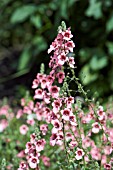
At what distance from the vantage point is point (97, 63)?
14.4ft

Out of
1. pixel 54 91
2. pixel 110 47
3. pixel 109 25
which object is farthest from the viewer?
pixel 110 47

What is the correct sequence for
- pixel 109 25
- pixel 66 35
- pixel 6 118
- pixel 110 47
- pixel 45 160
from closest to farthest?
pixel 66 35
pixel 45 160
pixel 6 118
pixel 109 25
pixel 110 47

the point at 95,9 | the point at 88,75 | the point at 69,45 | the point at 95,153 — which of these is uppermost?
the point at 95,9

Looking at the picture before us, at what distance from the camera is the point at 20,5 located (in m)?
4.82

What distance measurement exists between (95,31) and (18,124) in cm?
134

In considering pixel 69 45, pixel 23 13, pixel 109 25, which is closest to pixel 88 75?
pixel 109 25

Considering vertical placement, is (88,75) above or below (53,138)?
above

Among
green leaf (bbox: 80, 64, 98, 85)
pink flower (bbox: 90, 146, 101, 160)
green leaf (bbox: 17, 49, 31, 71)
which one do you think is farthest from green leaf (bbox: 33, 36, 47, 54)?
pink flower (bbox: 90, 146, 101, 160)

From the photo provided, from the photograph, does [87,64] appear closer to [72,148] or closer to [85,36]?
[85,36]

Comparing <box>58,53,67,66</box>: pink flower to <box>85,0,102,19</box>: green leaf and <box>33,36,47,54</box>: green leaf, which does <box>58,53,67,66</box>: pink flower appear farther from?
<box>33,36,47,54</box>: green leaf

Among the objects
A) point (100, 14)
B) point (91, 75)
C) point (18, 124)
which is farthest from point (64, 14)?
point (18, 124)

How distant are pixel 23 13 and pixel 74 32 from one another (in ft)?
1.76

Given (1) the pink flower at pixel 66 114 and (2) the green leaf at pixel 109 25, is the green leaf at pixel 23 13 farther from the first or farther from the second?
(1) the pink flower at pixel 66 114

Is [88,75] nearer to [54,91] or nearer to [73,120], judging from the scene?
[54,91]
